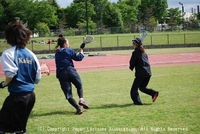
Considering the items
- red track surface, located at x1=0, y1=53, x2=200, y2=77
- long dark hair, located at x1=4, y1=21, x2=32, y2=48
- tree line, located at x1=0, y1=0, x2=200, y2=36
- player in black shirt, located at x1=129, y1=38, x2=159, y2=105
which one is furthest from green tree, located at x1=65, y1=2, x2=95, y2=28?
long dark hair, located at x1=4, y1=21, x2=32, y2=48

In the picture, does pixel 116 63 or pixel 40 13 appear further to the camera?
pixel 40 13

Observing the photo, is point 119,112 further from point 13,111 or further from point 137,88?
point 13,111

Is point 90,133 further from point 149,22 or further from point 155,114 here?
point 149,22

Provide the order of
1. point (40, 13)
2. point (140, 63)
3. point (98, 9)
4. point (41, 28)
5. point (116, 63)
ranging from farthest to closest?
point (98, 9) → point (40, 13) → point (41, 28) → point (116, 63) → point (140, 63)

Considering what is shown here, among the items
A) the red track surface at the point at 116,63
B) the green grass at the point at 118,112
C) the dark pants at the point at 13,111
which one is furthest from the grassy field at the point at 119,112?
the red track surface at the point at 116,63

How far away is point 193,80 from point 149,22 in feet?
240

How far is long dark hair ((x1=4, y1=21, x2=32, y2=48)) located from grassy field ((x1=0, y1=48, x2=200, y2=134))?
2.38 m

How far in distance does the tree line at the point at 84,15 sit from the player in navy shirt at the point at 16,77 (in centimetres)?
5151

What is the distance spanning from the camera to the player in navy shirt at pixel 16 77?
444 centimetres

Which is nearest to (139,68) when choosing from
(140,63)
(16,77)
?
(140,63)

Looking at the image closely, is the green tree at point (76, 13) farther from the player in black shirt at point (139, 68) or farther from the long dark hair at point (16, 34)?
the long dark hair at point (16, 34)

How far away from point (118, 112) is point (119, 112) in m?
0.02

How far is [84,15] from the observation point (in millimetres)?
82688

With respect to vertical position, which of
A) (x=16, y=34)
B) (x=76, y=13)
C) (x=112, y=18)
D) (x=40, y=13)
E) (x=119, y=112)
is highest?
(x=76, y=13)
